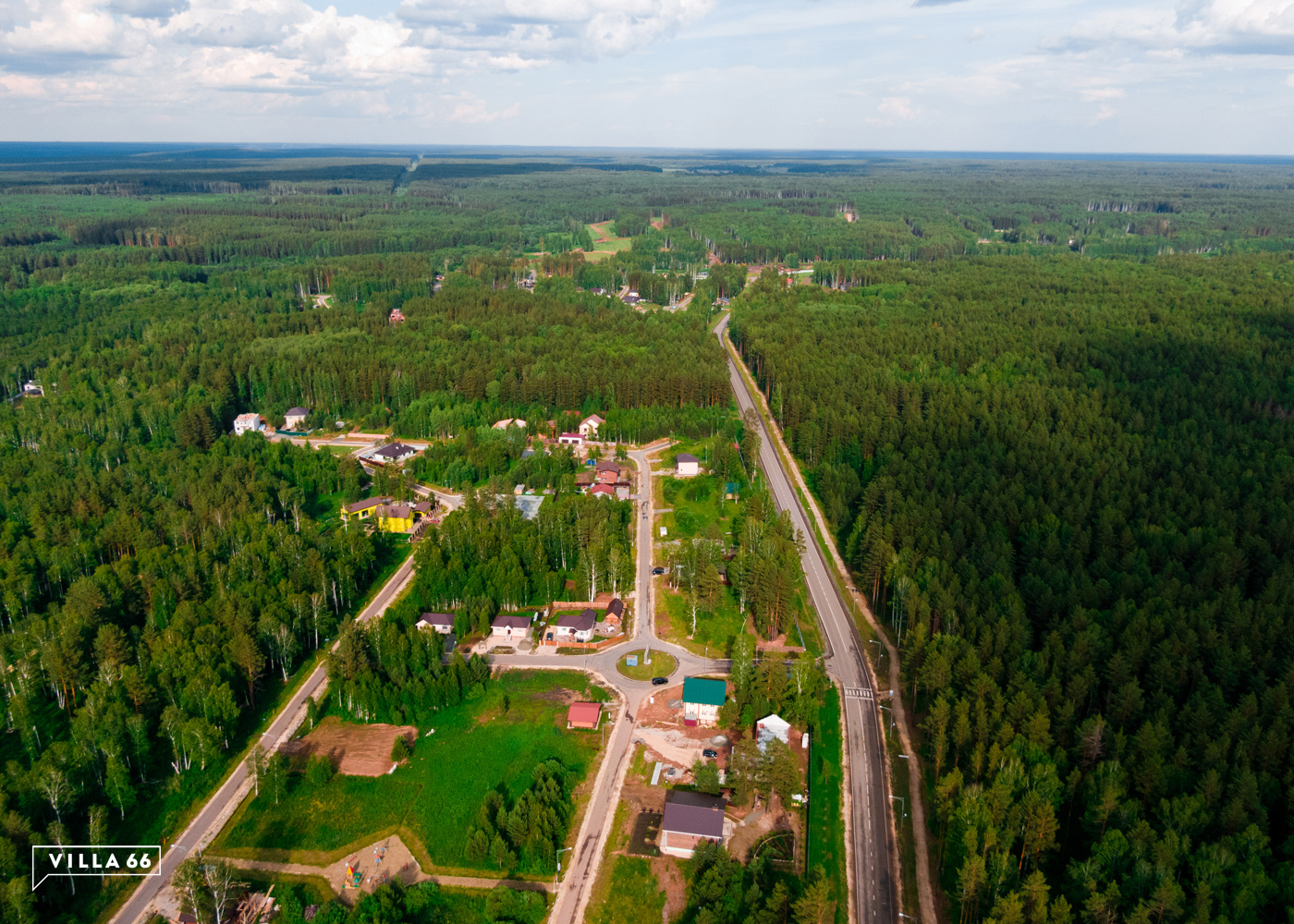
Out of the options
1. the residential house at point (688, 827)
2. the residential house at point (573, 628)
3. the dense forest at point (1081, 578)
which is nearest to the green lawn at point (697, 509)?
the dense forest at point (1081, 578)

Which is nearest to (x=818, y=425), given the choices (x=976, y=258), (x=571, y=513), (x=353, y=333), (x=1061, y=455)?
(x=1061, y=455)

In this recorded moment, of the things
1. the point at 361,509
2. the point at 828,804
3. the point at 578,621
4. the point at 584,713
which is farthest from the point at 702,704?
the point at 361,509

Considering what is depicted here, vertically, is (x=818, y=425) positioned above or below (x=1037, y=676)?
above

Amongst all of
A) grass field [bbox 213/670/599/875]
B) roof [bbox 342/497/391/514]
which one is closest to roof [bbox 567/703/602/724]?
grass field [bbox 213/670/599/875]

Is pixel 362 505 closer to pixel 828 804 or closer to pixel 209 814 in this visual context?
pixel 209 814

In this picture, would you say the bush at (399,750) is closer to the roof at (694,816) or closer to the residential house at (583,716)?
the residential house at (583,716)

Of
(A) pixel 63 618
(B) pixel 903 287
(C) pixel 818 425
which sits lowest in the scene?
(A) pixel 63 618

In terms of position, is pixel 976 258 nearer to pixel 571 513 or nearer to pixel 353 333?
pixel 353 333
